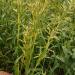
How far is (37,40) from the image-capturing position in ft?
11.2

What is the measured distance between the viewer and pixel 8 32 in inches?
144

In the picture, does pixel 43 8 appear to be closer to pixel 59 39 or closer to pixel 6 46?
pixel 59 39

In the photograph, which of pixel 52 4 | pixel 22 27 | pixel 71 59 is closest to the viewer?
pixel 71 59

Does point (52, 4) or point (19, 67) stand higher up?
point (52, 4)

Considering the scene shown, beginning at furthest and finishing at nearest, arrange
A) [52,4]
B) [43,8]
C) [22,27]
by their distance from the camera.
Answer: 1. [52,4]
2. [22,27]
3. [43,8]

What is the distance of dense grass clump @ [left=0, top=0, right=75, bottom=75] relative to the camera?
3.02m

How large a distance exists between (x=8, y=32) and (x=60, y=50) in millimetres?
809

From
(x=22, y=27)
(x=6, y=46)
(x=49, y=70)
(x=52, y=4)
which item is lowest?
(x=49, y=70)

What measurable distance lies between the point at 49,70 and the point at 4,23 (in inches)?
38.0

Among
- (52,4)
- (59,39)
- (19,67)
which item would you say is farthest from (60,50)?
(52,4)

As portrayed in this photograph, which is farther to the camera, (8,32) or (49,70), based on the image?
(8,32)

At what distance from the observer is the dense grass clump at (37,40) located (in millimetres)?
3021

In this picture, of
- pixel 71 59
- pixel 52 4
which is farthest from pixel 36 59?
Answer: pixel 52 4

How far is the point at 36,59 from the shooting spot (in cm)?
339
